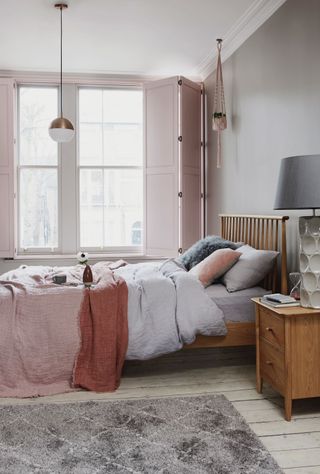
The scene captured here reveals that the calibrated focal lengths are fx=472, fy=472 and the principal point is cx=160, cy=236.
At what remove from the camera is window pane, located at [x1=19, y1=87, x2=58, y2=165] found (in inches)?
239

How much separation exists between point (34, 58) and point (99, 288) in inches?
136

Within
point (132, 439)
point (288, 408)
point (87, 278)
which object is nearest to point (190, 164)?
point (87, 278)

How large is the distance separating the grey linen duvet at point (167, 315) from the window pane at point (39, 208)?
119 inches

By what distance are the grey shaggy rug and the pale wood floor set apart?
0.34 ft

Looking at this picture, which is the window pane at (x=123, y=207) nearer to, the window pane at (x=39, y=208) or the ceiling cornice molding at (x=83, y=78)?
the window pane at (x=39, y=208)

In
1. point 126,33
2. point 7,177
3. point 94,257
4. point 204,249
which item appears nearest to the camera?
point 204,249

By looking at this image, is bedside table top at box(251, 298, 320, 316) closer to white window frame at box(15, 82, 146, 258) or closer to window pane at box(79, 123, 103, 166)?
white window frame at box(15, 82, 146, 258)

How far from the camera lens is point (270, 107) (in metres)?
4.02

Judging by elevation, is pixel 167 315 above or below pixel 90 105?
below

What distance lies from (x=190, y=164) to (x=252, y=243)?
2075 millimetres

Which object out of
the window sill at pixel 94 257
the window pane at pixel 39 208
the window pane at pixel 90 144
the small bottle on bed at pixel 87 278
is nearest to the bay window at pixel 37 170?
the window pane at pixel 39 208

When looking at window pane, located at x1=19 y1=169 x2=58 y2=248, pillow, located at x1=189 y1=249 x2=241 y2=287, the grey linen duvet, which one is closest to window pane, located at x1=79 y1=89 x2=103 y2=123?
window pane, located at x1=19 y1=169 x2=58 y2=248

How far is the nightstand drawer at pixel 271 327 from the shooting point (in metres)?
2.66

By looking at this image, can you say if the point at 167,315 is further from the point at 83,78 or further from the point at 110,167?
the point at 83,78
